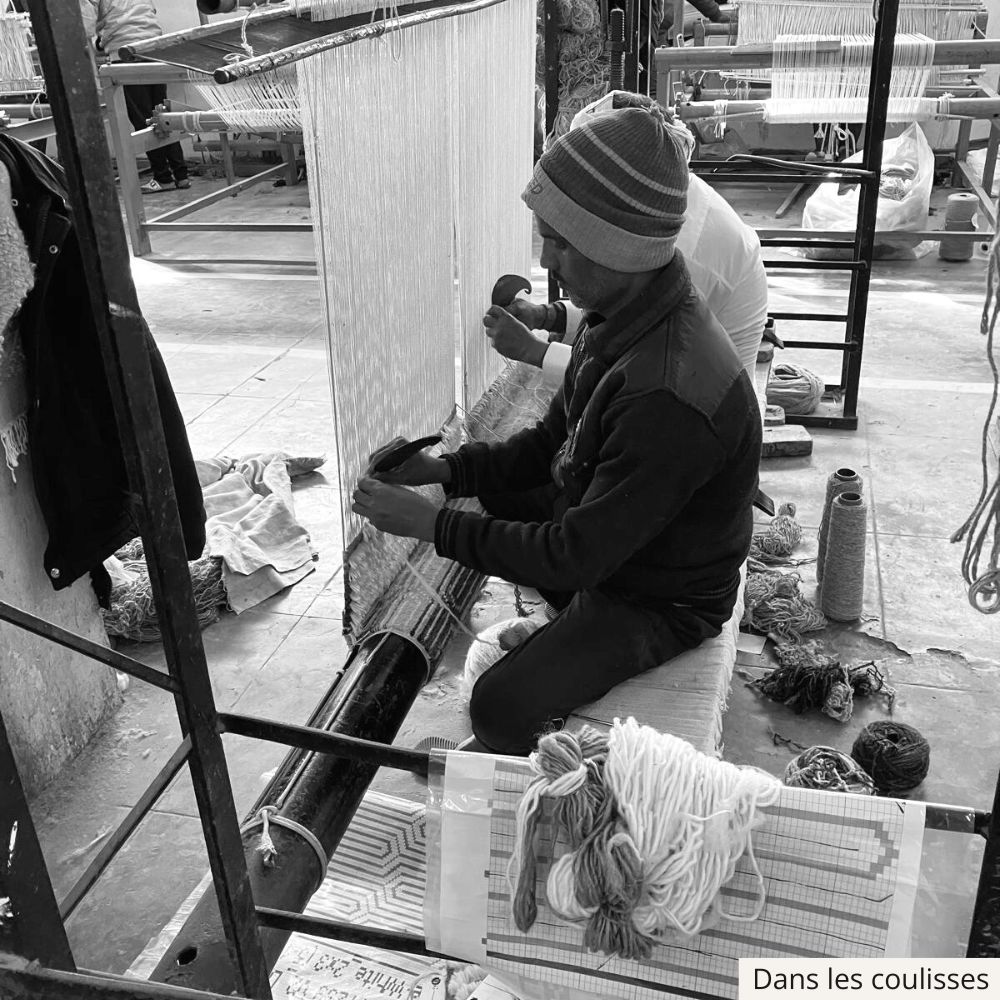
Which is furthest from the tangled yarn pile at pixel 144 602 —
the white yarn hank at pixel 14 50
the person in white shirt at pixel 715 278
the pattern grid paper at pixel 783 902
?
the white yarn hank at pixel 14 50

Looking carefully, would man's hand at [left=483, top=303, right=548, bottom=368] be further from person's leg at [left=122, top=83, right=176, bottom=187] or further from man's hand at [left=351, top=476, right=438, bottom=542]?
person's leg at [left=122, top=83, right=176, bottom=187]

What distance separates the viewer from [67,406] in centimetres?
232

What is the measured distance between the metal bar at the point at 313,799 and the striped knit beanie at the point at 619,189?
971 mm

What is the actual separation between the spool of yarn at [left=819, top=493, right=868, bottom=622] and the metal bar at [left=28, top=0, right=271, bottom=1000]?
7.02ft

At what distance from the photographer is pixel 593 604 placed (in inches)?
83.2

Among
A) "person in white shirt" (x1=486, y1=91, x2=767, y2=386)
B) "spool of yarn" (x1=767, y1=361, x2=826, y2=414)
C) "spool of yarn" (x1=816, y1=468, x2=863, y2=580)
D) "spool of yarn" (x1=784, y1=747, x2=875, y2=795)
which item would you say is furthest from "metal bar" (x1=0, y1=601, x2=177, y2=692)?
"spool of yarn" (x1=767, y1=361, x2=826, y2=414)

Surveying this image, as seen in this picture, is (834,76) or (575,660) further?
(834,76)

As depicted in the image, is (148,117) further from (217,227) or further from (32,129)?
(32,129)

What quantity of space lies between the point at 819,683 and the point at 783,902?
163cm

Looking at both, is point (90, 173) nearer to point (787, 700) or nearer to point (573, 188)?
point (573, 188)

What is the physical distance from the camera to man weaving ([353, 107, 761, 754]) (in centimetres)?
182

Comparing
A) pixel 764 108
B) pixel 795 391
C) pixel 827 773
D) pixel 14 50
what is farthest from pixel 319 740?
pixel 14 50

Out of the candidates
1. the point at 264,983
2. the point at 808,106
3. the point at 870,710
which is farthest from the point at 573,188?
the point at 808,106

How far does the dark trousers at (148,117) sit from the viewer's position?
920 cm
